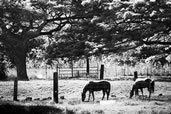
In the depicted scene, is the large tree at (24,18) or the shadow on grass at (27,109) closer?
the shadow on grass at (27,109)

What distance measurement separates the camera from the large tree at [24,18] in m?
28.7

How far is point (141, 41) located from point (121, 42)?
1918mm

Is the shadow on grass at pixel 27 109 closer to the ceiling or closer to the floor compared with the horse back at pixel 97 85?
closer to the floor

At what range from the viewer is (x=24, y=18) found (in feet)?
93.8

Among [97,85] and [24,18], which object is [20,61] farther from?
[97,85]

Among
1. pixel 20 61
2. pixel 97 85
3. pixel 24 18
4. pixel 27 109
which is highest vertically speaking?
pixel 24 18

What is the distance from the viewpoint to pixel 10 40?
103 ft

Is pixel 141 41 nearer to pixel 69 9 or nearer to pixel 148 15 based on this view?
pixel 148 15

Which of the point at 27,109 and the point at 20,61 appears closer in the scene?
the point at 27,109

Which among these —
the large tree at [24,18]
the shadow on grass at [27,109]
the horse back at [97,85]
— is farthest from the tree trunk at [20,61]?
the shadow on grass at [27,109]

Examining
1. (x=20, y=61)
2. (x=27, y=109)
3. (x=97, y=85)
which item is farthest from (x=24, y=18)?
(x=27, y=109)

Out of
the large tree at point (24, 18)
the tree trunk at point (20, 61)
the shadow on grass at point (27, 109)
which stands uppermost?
the large tree at point (24, 18)

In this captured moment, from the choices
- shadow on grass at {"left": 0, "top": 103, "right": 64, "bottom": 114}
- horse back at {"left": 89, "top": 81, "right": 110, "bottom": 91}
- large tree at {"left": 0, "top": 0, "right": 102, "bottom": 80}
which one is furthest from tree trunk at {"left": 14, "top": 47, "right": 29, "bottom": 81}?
shadow on grass at {"left": 0, "top": 103, "right": 64, "bottom": 114}

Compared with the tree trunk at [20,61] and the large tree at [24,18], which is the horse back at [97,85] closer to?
the large tree at [24,18]
